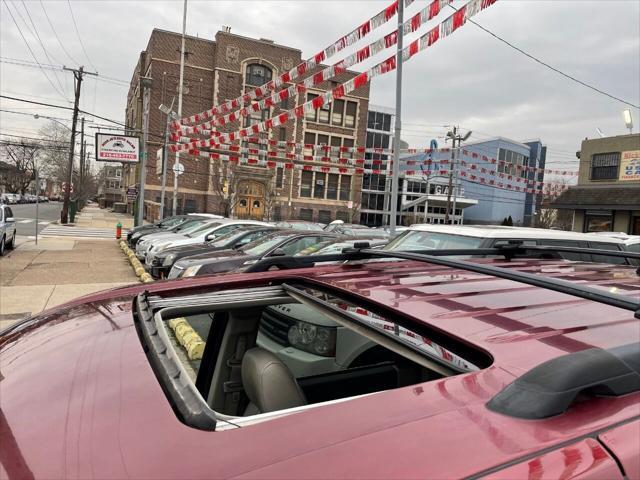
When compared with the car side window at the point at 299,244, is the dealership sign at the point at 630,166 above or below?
above

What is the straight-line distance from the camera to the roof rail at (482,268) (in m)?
1.32

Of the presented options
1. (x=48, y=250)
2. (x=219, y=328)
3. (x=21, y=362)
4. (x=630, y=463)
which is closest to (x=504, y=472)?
(x=630, y=463)

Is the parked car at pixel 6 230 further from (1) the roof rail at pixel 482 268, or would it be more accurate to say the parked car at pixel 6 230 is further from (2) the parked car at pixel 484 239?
(1) the roof rail at pixel 482 268

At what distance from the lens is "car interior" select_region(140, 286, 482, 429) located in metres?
1.39

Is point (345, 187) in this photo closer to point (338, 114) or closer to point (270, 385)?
point (338, 114)

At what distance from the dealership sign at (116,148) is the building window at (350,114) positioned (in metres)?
28.2

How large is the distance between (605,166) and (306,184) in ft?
99.3

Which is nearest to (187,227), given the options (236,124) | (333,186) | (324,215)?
(236,124)

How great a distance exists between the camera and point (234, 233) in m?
12.2

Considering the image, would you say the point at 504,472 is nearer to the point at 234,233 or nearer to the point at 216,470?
the point at 216,470

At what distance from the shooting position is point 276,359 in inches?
65.6

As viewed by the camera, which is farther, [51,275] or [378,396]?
[51,275]

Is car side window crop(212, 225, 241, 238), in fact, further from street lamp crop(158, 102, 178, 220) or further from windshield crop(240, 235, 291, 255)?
street lamp crop(158, 102, 178, 220)

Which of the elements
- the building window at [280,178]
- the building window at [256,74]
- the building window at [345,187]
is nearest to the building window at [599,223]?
the building window at [345,187]
